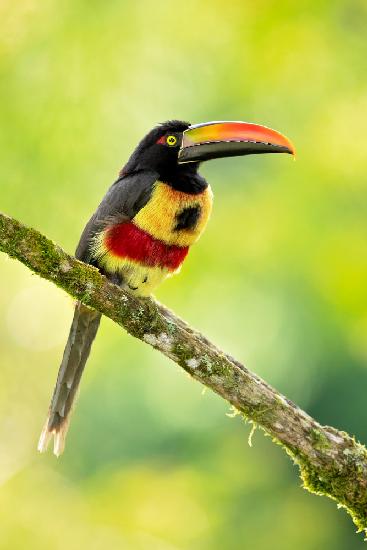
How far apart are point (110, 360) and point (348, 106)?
4.42 m

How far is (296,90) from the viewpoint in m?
9.62

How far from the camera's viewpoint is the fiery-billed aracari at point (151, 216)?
4.50 meters

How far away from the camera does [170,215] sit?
4516 millimetres

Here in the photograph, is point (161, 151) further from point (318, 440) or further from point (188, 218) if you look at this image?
point (318, 440)

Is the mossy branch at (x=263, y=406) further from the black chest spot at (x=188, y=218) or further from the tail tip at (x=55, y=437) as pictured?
the tail tip at (x=55, y=437)

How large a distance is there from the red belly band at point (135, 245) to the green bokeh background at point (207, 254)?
404cm

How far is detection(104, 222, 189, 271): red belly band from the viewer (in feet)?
14.7

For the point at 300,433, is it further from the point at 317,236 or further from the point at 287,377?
the point at 287,377

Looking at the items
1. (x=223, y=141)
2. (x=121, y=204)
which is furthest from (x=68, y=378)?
(x=223, y=141)

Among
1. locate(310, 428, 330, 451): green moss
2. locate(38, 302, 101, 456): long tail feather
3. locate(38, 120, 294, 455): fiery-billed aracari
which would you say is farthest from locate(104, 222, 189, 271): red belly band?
locate(310, 428, 330, 451): green moss

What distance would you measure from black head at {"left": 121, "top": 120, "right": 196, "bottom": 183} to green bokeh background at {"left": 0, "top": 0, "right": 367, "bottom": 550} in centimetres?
368

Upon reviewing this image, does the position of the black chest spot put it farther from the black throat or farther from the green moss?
the green moss

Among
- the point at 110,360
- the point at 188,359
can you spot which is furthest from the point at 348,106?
the point at 188,359

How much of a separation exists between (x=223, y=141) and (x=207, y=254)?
4621 millimetres
